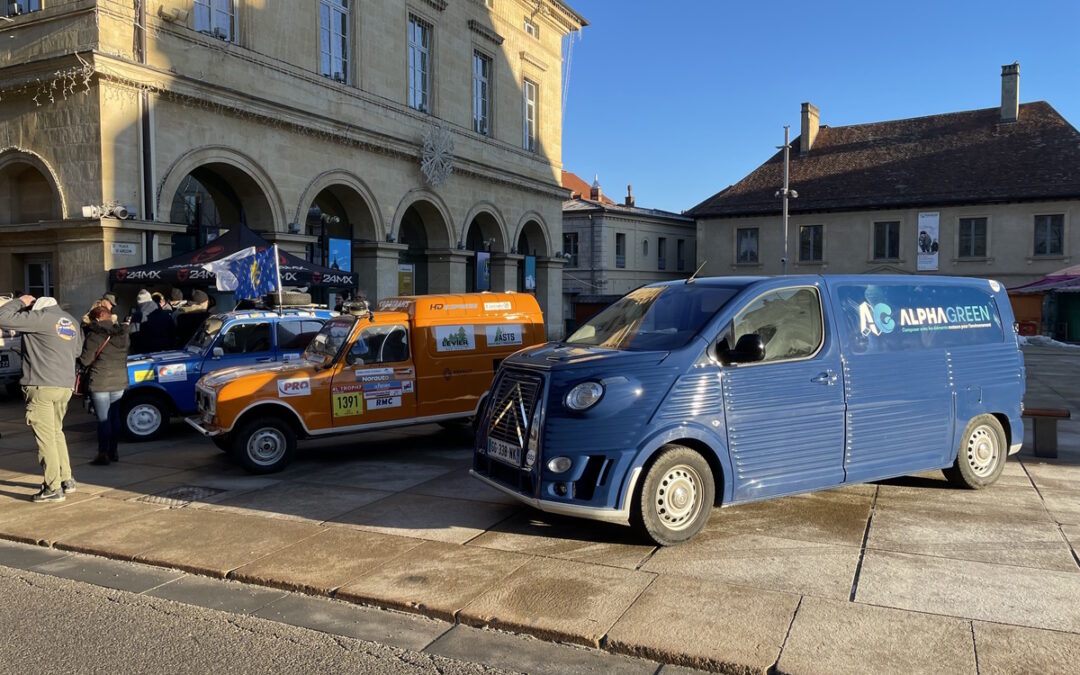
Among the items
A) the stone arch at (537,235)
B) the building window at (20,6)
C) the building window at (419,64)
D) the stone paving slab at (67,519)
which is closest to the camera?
the stone paving slab at (67,519)

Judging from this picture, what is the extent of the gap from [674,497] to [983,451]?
12.2 ft

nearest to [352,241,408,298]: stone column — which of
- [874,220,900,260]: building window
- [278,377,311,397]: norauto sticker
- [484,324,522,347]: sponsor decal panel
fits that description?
[484,324,522,347]: sponsor decal panel

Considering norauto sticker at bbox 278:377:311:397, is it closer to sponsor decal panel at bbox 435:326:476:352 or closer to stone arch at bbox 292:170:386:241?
sponsor decal panel at bbox 435:326:476:352

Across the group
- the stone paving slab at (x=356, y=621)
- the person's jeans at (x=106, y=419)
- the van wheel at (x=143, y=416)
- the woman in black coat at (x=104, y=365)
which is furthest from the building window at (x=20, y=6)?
the stone paving slab at (x=356, y=621)

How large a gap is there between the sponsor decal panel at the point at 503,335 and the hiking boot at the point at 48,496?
5068mm

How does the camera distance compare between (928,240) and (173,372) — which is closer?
(173,372)

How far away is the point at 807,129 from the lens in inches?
1924

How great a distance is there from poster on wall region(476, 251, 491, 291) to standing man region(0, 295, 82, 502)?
20.7 meters

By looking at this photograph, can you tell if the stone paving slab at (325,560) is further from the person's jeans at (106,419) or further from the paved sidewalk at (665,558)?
the person's jeans at (106,419)

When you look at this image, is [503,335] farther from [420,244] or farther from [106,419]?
[420,244]

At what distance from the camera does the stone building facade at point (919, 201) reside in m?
40.4

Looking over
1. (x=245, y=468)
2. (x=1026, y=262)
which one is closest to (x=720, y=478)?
(x=245, y=468)

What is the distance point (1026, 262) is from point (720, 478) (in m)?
41.9

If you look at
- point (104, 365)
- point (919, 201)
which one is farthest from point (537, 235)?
point (104, 365)
